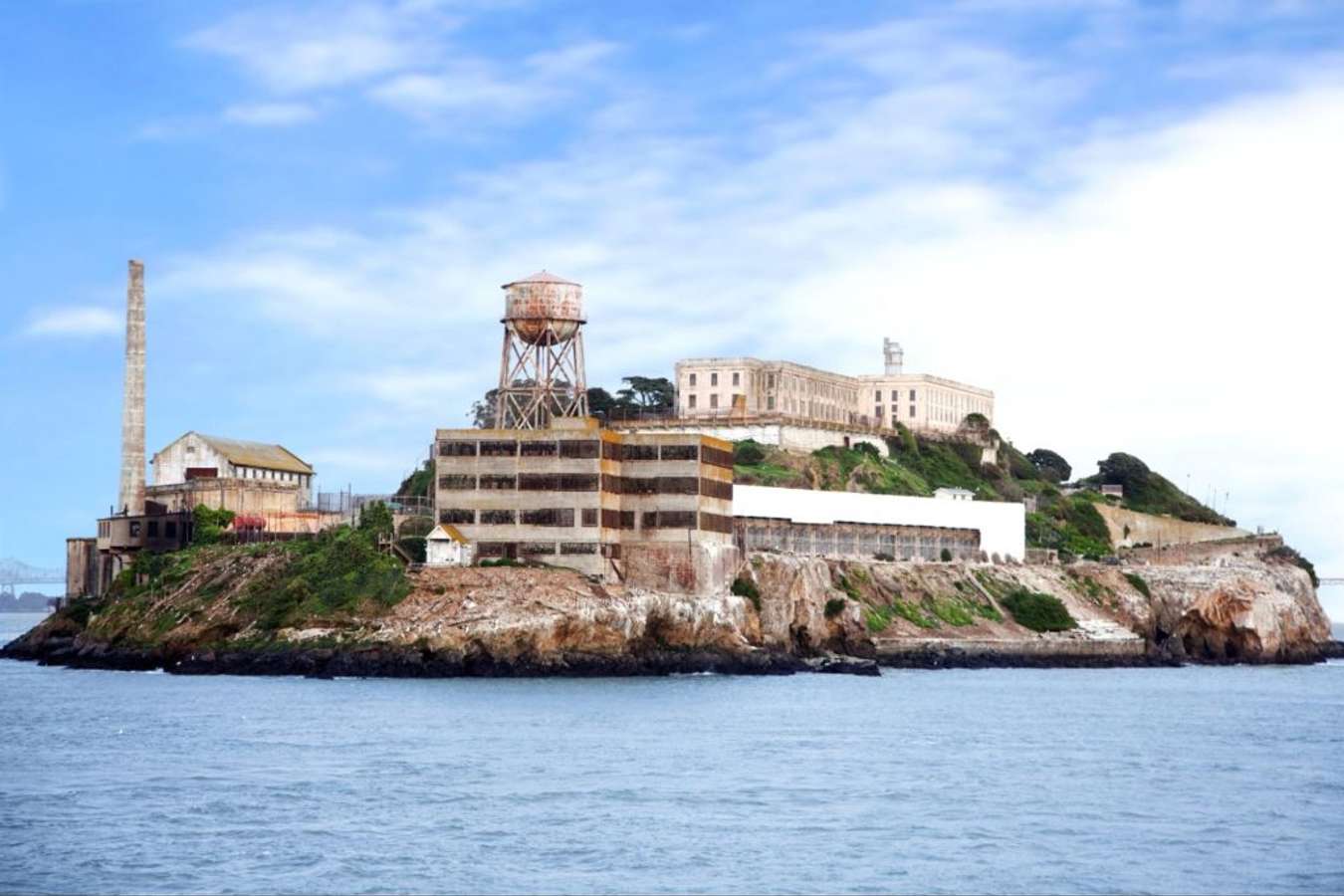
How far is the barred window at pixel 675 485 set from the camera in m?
112

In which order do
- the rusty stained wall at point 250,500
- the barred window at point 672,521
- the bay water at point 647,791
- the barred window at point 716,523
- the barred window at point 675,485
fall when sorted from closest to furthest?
the bay water at point 647,791 → the barred window at point 672,521 → the barred window at point 675,485 → the barred window at point 716,523 → the rusty stained wall at point 250,500

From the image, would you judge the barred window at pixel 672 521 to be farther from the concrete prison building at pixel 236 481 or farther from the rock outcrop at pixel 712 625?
the concrete prison building at pixel 236 481

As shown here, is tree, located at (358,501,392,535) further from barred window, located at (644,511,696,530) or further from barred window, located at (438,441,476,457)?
barred window, located at (644,511,696,530)

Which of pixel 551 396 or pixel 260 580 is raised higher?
pixel 551 396

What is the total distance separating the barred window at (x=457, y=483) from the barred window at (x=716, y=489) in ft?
39.6

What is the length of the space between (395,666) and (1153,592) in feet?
211

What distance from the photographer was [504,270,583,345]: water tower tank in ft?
386

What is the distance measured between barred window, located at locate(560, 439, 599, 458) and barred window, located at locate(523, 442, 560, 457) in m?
0.66

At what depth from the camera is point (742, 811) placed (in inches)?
2192

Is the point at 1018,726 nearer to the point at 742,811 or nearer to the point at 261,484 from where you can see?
the point at 742,811

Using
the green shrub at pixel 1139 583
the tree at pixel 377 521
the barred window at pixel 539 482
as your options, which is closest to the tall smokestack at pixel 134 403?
the tree at pixel 377 521

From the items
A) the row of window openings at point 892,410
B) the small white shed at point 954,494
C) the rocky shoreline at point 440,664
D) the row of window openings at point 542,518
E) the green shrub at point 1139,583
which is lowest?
the rocky shoreline at point 440,664

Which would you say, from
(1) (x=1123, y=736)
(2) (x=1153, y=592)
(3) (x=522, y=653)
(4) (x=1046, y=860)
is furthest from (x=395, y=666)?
(2) (x=1153, y=592)

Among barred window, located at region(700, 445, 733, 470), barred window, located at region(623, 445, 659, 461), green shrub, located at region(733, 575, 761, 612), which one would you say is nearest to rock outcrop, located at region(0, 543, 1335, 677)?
green shrub, located at region(733, 575, 761, 612)
